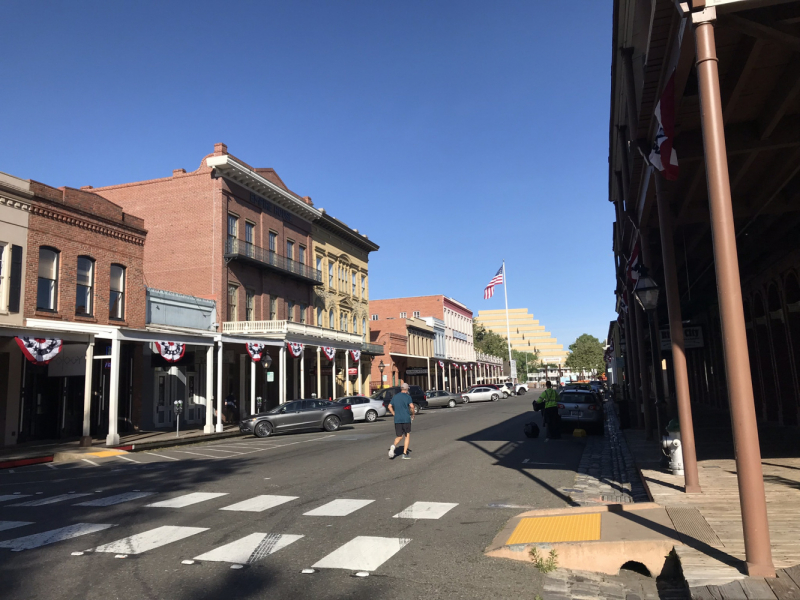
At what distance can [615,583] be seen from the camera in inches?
217

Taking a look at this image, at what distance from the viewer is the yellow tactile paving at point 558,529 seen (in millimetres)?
6145

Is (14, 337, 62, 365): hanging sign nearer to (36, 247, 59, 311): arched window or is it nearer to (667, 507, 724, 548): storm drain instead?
(36, 247, 59, 311): arched window

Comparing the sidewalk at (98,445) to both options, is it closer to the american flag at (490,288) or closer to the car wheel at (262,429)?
the car wheel at (262,429)

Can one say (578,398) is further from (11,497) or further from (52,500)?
(11,497)

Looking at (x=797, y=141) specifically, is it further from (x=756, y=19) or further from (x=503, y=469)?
(x=503, y=469)

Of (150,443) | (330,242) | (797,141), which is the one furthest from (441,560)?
(330,242)

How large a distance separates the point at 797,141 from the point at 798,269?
732 cm

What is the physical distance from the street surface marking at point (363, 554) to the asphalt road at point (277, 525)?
2cm

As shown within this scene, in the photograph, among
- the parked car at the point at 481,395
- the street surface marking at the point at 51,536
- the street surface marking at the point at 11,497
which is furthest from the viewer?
the parked car at the point at 481,395

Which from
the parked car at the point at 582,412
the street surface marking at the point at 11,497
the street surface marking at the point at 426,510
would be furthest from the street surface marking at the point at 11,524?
the parked car at the point at 582,412

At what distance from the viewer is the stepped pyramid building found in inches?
6772

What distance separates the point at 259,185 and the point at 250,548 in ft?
102

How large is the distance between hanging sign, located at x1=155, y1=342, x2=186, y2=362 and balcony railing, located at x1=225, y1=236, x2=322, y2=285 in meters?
9.92

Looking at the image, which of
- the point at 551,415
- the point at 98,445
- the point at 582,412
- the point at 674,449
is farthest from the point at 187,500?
the point at 582,412
